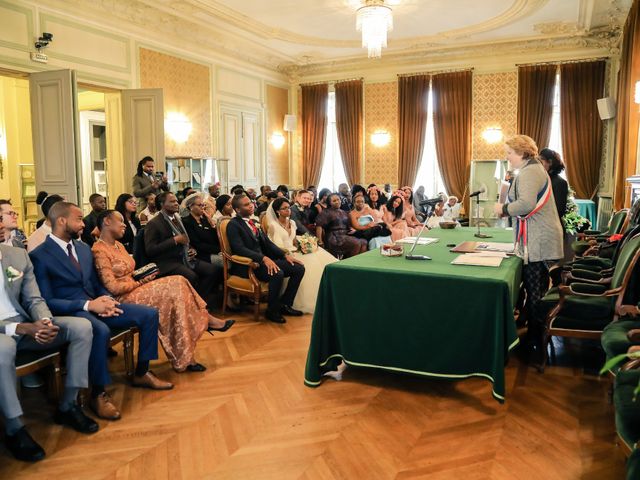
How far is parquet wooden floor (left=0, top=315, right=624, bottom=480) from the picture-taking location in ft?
8.09

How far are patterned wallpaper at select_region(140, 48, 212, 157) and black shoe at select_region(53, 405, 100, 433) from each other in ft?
Result: 20.8

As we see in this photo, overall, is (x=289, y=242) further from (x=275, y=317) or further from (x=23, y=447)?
(x=23, y=447)

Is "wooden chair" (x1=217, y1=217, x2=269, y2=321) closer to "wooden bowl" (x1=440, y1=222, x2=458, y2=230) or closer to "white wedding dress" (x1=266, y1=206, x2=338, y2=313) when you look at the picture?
"white wedding dress" (x1=266, y1=206, x2=338, y2=313)

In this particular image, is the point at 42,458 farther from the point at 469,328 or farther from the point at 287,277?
the point at 287,277

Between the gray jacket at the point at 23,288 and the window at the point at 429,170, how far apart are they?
9.38m

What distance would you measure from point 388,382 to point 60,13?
634 cm

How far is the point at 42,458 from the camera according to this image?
258 cm

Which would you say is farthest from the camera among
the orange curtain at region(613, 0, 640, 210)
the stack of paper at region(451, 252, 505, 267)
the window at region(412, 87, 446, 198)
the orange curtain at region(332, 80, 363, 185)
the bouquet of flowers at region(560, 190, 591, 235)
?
the orange curtain at region(332, 80, 363, 185)

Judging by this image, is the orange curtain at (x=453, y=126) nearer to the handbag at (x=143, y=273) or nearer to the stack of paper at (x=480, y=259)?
the stack of paper at (x=480, y=259)

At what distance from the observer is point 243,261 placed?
195 inches

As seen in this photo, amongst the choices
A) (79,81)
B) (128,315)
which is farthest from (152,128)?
(128,315)

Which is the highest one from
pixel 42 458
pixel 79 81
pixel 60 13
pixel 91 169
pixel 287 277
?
pixel 60 13

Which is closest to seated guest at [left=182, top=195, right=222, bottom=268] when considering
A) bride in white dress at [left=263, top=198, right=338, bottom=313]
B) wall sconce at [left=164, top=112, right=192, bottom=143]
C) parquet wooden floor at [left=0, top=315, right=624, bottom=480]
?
bride in white dress at [left=263, top=198, right=338, bottom=313]

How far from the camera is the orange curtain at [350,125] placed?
11852 millimetres
